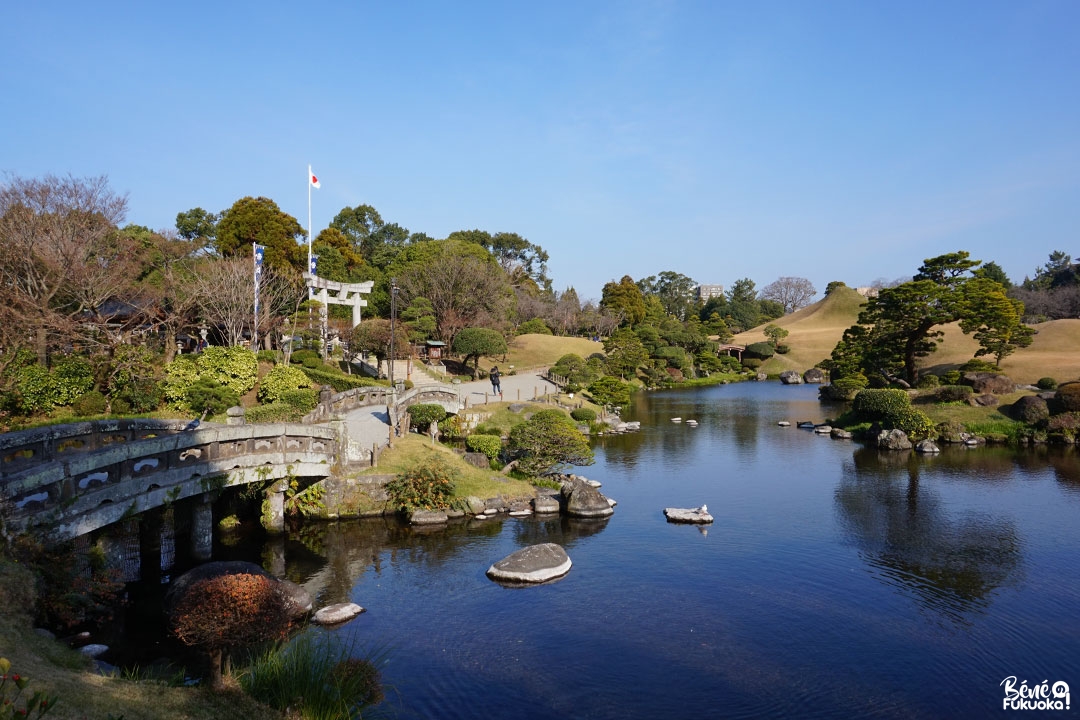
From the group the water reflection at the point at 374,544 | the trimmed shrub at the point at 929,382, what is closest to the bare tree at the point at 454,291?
the trimmed shrub at the point at 929,382

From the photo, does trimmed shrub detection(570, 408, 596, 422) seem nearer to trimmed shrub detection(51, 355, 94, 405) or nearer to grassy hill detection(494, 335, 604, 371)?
grassy hill detection(494, 335, 604, 371)

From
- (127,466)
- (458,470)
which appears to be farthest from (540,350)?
(127,466)

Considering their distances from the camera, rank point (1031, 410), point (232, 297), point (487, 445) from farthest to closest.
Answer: point (1031, 410)
point (232, 297)
point (487, 445)

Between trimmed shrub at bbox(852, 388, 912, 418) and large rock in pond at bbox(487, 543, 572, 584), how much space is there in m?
29.8

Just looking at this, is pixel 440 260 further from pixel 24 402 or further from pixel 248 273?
pixel 24 402

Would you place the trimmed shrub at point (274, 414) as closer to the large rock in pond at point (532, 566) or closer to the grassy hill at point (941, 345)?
the large rock in pond at point (532, 566)

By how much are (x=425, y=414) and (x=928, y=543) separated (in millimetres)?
20135

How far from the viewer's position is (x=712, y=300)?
130 metres

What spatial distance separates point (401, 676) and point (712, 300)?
123175 mm

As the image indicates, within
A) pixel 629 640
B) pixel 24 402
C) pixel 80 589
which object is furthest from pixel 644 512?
pixel 24 402

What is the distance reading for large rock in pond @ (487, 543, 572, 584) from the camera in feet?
60.2

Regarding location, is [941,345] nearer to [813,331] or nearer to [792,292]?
[813,331]

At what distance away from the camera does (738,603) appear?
1706 cm

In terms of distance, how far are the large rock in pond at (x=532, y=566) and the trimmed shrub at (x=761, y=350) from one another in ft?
265
